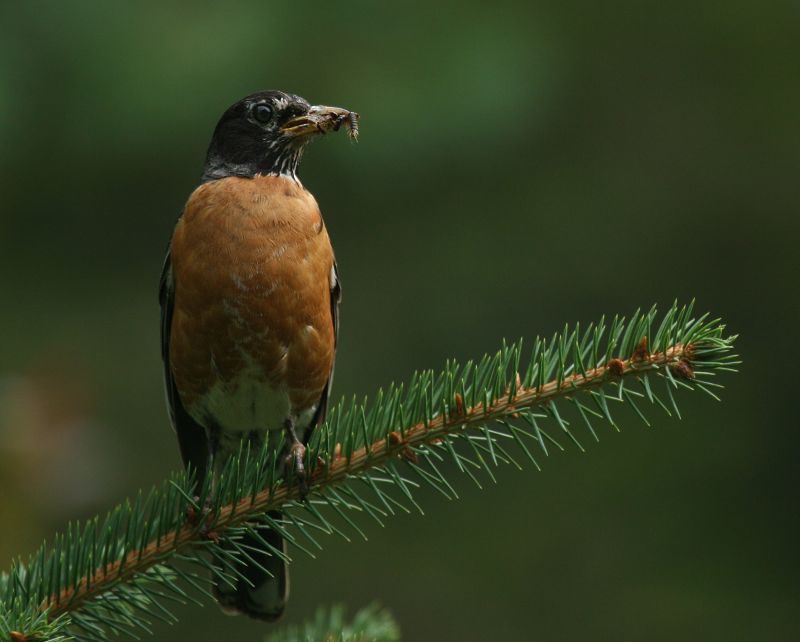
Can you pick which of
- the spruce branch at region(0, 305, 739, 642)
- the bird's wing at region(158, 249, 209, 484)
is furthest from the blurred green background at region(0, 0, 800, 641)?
the spruce branch at region(0, 305, 739, 642)

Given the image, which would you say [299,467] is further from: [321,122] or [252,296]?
[321,122]

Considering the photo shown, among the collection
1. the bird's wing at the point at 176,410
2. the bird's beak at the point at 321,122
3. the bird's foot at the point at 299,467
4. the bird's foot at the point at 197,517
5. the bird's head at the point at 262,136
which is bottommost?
the bird's wing at the point at 176,410

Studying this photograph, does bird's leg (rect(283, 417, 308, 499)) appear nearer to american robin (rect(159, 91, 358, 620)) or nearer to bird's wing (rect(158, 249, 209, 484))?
american robin (rect(159, 91, 358, 620))

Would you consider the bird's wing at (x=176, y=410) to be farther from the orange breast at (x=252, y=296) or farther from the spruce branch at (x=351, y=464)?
the spruce branch at (x=351, y=464)

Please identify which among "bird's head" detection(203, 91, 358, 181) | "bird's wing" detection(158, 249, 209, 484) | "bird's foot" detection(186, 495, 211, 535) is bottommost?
"bird's wing" detection(158, 249, 209, 484)

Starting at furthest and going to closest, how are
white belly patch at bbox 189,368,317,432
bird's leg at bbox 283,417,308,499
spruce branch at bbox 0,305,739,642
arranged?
white belly patch at bbox 189,368,317,432 → bird's leg at bbox 283,417,308,499 → spruce branch at bbox 0,305,739,642

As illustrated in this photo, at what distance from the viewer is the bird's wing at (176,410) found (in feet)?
14.7

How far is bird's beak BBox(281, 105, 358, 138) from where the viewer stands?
173 inches

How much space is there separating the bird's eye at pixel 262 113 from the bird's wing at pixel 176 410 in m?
0.70

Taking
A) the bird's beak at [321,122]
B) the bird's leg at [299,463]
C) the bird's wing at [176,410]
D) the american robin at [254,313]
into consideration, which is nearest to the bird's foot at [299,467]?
the bird's leg at [299,463]

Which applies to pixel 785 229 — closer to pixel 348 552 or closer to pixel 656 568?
pixel 656 568

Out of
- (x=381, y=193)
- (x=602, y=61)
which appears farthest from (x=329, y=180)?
(x=602, y=61)

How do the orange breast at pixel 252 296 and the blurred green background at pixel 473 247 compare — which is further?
the blurred green background at pixel 473 247

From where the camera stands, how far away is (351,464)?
10.5 feet
